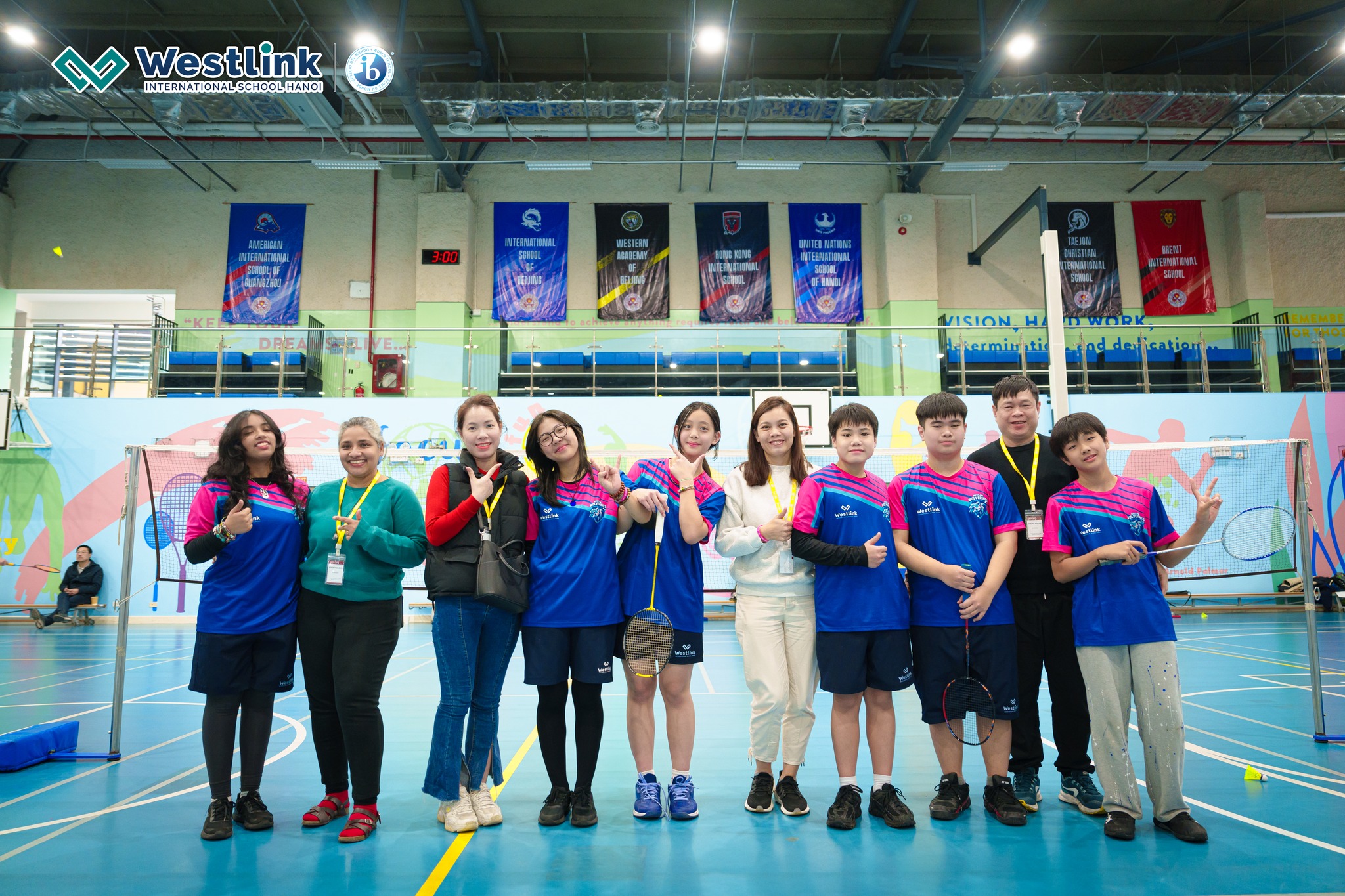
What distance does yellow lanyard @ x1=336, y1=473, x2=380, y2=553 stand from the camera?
331 centimetres

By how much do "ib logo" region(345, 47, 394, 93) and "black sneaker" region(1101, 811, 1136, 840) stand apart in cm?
1265

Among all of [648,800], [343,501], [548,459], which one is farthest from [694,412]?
[648,800]

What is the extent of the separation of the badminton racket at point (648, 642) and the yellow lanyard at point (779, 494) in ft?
2.35

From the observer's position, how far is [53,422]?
13.2 m

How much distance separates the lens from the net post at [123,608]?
4438 millimetres

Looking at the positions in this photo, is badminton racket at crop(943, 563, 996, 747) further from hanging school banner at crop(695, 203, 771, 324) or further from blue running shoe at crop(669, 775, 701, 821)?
hanging school banner at crop(695, 203, 771, 324)

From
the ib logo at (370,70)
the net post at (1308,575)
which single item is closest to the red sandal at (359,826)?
the net post at (1308,575)

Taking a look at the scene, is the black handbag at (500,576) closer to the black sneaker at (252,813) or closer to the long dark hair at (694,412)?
the long dark hair at (694,412)

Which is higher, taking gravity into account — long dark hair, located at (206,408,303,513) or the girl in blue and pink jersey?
long dark hair, located at (206,408,303,513)

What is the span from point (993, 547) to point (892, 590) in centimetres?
51

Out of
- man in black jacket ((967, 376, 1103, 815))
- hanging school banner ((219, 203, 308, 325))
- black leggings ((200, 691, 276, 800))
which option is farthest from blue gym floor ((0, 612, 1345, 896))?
hanging school banner ((219, 203, 308, 325))

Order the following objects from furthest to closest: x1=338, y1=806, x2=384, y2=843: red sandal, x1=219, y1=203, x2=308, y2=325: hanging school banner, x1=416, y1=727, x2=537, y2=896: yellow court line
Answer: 1. x1=219, y1=203, x2=308, y2=325: hanging school banner
2. x1=338, y1=806, x2=384, y2=843: red sandal
3. x1=416, y1=727, x2=537, y2=896: yellow court line

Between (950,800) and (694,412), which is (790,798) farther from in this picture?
(694,412)

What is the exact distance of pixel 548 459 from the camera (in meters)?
3.49
